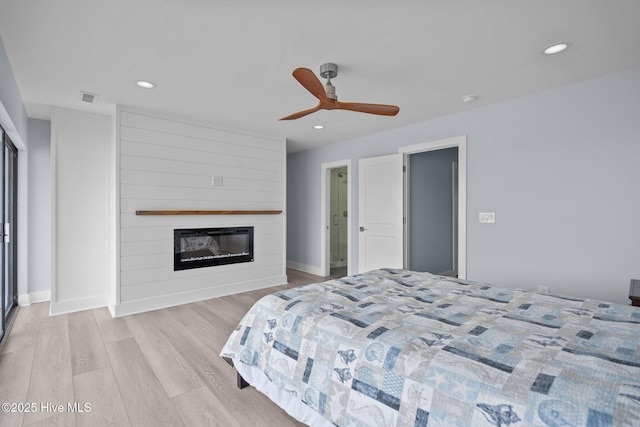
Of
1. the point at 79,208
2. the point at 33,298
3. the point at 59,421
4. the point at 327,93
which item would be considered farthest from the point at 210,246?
the point at 327,93

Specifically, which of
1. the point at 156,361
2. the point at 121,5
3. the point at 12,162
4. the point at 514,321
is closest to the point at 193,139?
the point at 12,162

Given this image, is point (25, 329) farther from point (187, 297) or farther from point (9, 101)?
point (9, 101)

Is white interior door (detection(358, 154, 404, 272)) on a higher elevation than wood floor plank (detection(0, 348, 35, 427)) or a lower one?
higher

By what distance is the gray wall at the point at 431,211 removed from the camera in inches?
189

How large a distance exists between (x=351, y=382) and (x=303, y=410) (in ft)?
1.57

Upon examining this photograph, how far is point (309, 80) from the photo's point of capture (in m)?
2.19

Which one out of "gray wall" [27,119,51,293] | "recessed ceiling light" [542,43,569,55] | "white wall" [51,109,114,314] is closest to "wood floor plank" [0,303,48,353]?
"white wall" [51,109,114,314]

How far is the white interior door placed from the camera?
14.6ft

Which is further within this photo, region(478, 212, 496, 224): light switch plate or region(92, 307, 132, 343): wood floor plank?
region(478, 212, 496, 224): light switch plate

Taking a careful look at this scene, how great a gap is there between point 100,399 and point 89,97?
2.91m

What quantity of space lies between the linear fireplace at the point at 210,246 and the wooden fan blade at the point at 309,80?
2.75 metres

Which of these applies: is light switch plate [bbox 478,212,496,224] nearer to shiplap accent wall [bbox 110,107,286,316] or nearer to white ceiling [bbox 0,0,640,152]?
white ceiling [bbox 0,0,640,152]

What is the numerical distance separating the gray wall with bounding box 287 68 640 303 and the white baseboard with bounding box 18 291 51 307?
5.42m

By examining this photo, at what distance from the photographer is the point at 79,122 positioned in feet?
12.7
